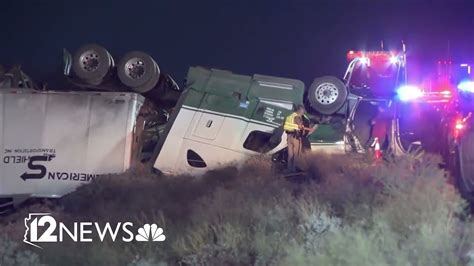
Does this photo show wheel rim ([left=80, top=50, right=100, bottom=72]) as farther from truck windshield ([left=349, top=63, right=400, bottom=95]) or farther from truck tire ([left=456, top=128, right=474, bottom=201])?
truck tire ([left=456, top=128, right=474, bottom=201])

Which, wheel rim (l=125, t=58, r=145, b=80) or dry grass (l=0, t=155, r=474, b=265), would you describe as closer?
dry grass (l=0, t=155, r=474, b=265)

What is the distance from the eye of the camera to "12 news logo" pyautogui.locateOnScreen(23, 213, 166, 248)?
715 cm

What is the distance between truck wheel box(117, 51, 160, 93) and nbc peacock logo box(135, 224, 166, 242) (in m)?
5.27

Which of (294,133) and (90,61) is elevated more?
(90,61)

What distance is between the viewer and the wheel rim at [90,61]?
40.3 ft

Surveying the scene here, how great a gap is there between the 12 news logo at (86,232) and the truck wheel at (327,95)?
563 centimetres

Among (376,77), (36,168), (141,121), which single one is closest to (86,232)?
(36,168)

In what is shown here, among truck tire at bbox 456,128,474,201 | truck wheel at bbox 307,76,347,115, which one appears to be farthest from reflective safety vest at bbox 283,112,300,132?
truck tire at bbox 456,128,474,201

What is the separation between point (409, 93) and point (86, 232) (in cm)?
737

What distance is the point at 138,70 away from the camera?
1240 centimetres

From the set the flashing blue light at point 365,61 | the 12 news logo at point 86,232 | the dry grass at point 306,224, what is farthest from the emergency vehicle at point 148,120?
the 12 news logo at point 86,232

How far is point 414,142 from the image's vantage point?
1284 cm

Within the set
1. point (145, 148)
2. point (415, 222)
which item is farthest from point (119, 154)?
point (415, 222)

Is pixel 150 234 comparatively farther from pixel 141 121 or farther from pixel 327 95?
pixel 327 95
